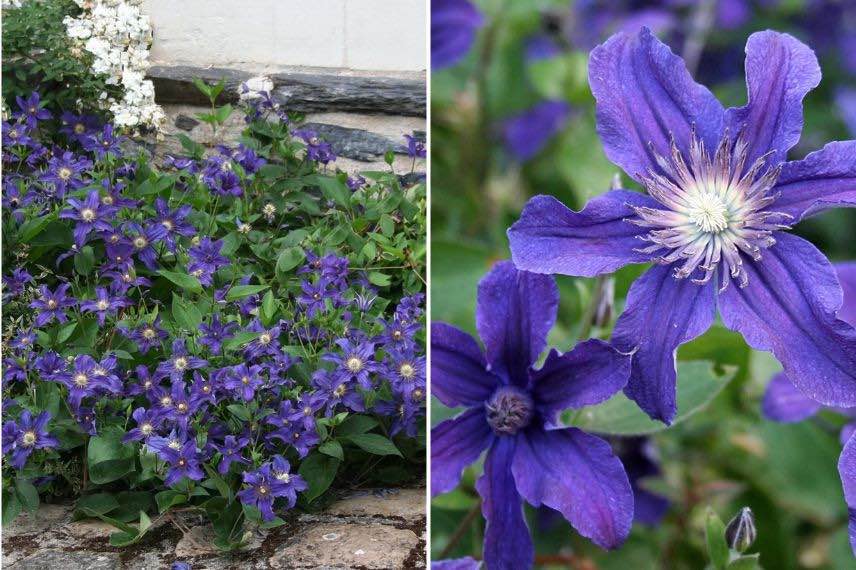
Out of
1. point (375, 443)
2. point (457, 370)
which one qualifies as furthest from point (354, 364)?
point (457, 370)

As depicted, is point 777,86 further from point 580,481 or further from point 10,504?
point 10,504

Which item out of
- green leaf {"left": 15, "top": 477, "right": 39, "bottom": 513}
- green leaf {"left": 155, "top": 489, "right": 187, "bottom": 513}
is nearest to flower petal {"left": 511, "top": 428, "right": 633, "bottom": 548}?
green leaf {"left": 155, "top": 489, "right": 187, "bottom": 513}

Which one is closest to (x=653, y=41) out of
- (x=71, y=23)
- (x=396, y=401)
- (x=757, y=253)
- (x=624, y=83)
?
(x=624, y=83)

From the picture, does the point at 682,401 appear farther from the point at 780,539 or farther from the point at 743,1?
the point at 743,1

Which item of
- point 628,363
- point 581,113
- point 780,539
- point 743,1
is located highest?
point 743,1

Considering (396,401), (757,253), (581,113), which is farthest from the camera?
(581,113)
